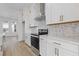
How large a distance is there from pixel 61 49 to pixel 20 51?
1.78 ft

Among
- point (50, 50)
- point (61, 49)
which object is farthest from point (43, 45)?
point (61, 49)

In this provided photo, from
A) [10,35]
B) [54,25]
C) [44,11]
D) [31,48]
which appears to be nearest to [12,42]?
[10,35]

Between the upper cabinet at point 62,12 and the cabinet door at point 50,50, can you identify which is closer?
the upper cabinet at point 62,12

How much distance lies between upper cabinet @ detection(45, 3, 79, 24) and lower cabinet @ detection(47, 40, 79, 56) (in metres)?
0.35

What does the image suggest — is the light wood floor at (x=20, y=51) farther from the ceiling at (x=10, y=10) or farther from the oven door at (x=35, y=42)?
the ceiling at (x=10, y=10)

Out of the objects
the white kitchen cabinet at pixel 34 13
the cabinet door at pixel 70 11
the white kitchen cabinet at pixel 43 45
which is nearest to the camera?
the cabinet door at pixel 70 11

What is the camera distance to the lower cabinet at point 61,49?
1.36 metres

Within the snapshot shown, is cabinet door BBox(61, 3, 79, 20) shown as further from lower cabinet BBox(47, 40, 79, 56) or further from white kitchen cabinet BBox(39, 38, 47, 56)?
white kitchen cabinet BBox(39, 38, 47, 56)

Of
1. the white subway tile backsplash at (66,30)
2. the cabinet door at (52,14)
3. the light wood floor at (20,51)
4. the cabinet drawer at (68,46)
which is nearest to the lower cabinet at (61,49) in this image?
the cabinet drawer at (68,46)

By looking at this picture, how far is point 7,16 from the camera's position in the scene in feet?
5.34

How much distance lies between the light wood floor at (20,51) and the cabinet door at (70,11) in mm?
688

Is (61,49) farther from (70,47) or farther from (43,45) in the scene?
(43,45)

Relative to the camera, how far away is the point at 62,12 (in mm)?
1835

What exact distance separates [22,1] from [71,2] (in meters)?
0.64
